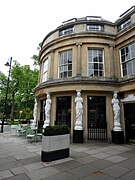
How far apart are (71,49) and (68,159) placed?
9.02m

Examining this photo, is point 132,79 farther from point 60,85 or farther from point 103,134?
point 60,85

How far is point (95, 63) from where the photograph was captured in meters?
11.7

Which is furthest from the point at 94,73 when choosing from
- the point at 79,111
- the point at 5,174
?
the point at 5,174

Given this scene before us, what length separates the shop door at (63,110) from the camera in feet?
37.2

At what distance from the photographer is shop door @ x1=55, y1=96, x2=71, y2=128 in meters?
11.3

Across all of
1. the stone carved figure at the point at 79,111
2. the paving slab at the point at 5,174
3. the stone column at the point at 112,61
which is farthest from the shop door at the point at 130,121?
the paving slab at the point at 5,174

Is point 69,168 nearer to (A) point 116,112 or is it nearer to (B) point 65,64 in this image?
(A) point 116,112

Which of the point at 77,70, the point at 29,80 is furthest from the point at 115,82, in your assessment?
the point at 29,80

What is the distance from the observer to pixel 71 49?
12281 mm

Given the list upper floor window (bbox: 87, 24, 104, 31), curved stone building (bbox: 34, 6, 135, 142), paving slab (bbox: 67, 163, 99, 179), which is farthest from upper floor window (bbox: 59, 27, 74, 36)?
paving slab (bbox: 67, 163, 99, 179)

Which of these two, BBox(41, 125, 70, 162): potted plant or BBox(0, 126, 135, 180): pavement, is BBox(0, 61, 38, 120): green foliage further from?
BBox(0, 126, 135, 180): pavement

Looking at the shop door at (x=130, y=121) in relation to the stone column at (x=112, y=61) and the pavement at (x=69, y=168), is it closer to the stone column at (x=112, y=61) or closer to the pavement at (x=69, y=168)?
the stone column at (x=112, y=61)

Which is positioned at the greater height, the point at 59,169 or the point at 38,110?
the point at 38,110

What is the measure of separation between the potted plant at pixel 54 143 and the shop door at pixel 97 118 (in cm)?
452
